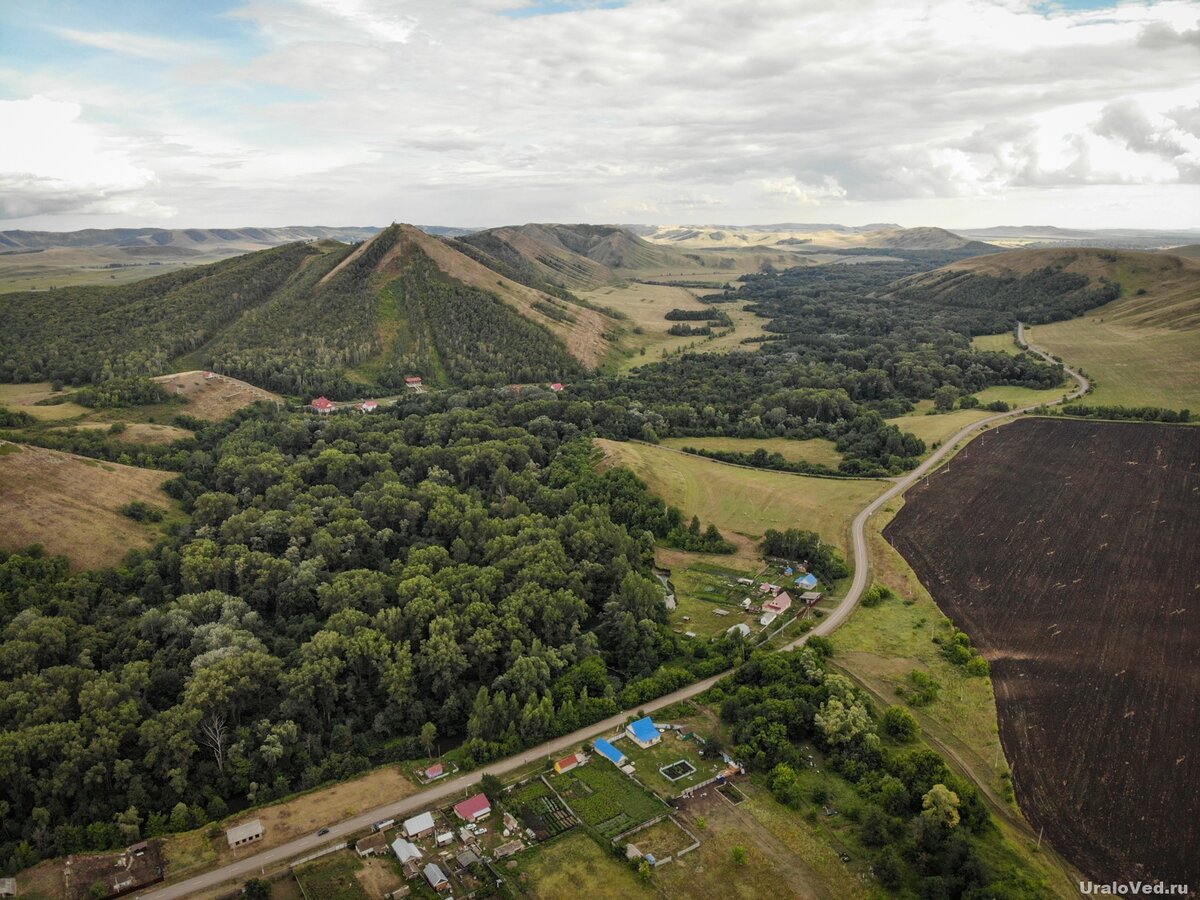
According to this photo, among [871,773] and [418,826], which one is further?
[871,773]

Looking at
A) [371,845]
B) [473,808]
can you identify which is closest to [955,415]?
[473,808]

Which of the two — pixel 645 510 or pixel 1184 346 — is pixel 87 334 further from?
pixel 1184 346

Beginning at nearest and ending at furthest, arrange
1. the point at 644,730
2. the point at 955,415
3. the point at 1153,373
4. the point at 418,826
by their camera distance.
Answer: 1. the point at 418,826
2. the point at 644,730
3. the point at 955,415
4. the point at 1153,373

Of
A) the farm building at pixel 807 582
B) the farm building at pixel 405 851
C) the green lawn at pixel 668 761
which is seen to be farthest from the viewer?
the farm building at pixel 807 582

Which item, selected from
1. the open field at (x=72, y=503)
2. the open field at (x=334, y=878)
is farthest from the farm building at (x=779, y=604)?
the open field at (x=72, y=503)

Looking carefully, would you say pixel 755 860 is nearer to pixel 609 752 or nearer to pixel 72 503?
pixel 609 752

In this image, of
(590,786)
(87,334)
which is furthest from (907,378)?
(87,334)

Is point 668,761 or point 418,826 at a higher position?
point 418,826

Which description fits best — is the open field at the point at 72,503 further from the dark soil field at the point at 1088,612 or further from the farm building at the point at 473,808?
the dark soil field at the point at 1088,612
